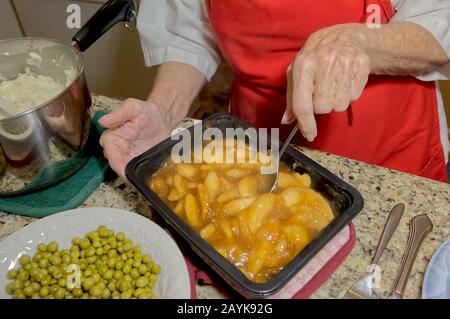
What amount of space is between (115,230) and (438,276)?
58 cm

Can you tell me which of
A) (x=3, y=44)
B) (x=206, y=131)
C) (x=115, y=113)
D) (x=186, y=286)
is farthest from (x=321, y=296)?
(x=3, y=44)

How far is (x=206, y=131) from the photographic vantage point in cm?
89

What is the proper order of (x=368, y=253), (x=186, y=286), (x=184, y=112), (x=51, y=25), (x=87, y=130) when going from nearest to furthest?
(x=186, y=286) < (x=368, y=253) < (x=87, y=130) < (x=184, y=112) < (x=51, y=25)

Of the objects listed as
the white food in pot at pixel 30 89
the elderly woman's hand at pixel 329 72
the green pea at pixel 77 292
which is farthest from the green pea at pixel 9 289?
the elderly woman's hand at pixel 329 72

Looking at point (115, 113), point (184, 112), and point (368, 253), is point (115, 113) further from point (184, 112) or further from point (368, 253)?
point (368, 253)

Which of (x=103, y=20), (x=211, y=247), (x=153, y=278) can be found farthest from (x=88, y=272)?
(x=103, y=20)

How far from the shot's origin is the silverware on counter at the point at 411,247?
2.38ft

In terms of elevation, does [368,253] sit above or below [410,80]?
below

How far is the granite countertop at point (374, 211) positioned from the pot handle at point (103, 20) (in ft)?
1.14

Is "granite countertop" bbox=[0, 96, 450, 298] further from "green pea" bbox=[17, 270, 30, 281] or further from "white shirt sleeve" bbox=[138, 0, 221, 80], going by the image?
"white shirt sleeve" bbox=[138, 0, 221, 80]

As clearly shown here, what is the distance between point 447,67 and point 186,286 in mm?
799

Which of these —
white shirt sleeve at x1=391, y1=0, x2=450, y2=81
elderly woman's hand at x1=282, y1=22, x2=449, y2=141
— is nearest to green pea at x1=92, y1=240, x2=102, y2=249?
elderly woman's hand at x1=282, y1=22, x2=449, y2=141

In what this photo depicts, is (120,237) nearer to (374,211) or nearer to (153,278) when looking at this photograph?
(153,278)

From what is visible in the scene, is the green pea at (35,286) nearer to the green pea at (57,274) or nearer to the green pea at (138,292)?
the green pea at (57,274)
